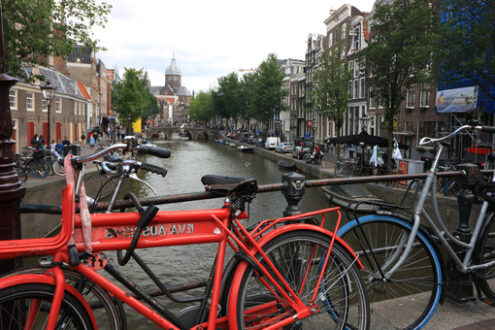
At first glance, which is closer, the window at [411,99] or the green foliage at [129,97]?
the window at [411,99]

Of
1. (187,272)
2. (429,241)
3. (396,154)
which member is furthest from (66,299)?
(396,154)

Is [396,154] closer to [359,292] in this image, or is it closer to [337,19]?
[359,292]

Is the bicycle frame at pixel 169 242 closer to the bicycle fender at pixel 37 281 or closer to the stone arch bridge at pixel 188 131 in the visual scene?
the bicycle fender at pixel 37 281

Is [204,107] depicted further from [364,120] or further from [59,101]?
[364,120]

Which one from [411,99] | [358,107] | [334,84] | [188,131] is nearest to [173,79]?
[188,131]

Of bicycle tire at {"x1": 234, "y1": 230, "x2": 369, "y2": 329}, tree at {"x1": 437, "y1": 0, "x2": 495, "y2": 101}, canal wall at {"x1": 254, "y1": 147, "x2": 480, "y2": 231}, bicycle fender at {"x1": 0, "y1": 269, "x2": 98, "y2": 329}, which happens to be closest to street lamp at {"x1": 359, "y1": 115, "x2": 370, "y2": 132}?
canal wall at {"x1": 254, "y1": 147, "x2": 480, "y2": 231}

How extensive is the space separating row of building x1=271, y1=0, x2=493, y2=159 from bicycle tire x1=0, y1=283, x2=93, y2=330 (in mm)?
12168

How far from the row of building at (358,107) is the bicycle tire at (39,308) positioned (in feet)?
39.9

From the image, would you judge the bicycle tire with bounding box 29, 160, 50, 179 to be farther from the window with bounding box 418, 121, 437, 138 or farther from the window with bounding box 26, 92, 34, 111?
the window with bounding box 418, 121, 437, 138

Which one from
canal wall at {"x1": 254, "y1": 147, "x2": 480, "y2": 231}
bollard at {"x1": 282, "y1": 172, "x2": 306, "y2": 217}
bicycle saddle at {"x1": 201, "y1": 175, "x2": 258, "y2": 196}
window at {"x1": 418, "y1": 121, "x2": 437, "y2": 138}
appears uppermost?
window at {"x1": 418, "y1": 121, "x2": 437, "y2": 138}

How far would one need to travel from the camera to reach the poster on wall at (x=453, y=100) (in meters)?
18.5

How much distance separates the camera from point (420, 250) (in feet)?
9.38

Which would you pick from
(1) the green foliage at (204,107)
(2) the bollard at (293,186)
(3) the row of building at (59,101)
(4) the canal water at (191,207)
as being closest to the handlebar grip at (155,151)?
(2) the bollard at (293,186)

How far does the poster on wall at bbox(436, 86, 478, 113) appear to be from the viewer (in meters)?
18.5
